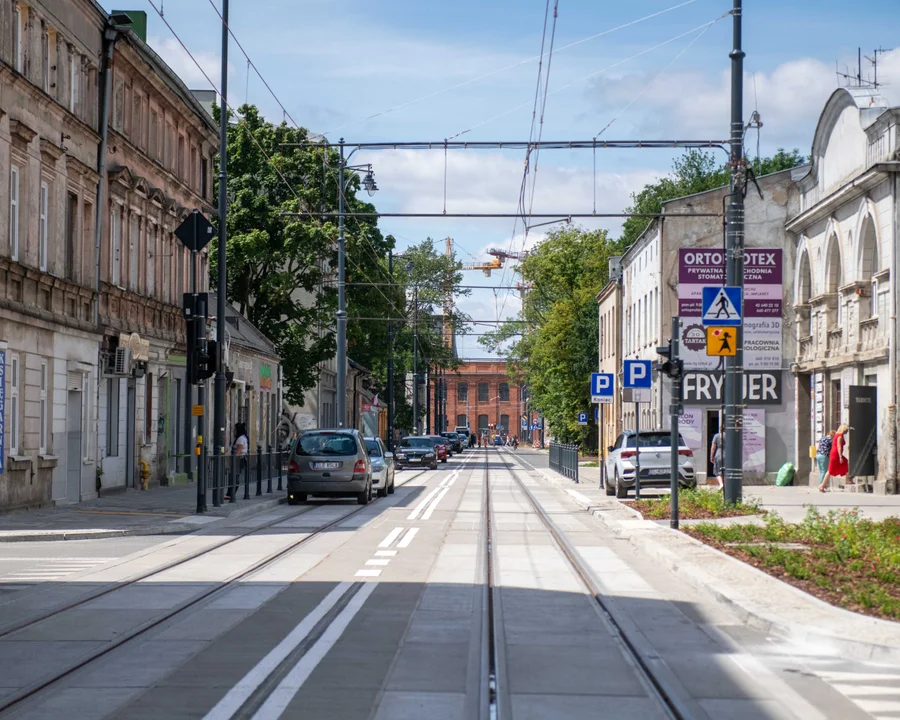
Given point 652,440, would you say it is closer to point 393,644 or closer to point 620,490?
point 620,490

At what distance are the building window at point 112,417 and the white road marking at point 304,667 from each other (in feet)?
66.1

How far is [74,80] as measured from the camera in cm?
2859

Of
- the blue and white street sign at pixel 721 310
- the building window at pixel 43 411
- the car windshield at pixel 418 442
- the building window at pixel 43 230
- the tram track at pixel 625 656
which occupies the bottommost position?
the tram track at pixel 625 656

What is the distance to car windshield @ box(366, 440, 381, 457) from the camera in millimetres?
34062

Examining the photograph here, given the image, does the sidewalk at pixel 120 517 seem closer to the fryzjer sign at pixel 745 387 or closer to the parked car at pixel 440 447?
the fryzjer sign at pixel 745 387

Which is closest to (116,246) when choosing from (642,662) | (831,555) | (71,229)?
(71,229)

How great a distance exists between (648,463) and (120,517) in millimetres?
12224

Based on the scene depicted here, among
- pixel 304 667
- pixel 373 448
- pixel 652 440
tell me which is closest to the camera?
pixel 304 667

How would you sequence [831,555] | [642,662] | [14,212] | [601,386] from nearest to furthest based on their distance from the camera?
1. [642,662]
2. [831,555]
3. [14,212]
4. [601,386]

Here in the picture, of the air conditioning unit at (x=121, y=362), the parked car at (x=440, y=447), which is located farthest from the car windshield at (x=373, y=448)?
the parked car at (x=440, y=447)

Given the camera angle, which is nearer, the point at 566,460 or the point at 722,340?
the point at 722,340

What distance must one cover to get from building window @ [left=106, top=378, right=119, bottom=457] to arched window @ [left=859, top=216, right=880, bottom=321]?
57.9ft

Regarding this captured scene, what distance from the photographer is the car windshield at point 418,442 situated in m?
61.4

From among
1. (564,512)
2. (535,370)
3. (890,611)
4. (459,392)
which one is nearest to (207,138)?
(564,512)
